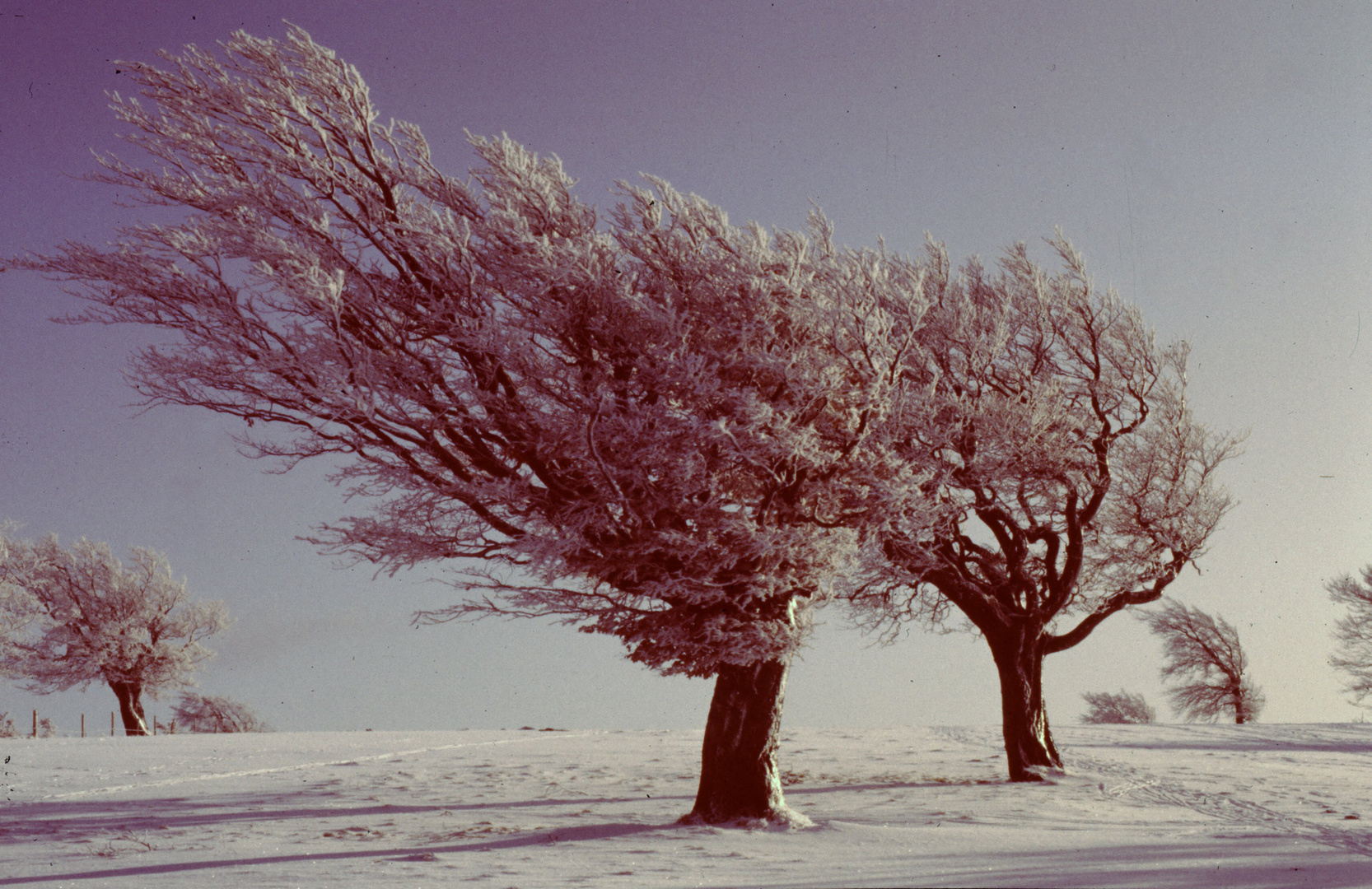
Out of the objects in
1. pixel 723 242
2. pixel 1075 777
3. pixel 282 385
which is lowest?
pixel 1075 777

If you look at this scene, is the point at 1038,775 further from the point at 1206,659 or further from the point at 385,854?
the point at 1206,659

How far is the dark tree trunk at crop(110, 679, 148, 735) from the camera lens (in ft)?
117

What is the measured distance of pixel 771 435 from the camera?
1192 cm

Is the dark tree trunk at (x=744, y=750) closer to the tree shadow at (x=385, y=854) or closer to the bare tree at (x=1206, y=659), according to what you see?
the tree shadow at (x=385, y=854)

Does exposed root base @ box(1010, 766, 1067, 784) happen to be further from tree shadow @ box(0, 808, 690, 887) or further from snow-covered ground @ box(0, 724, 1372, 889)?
tree shadow @ box(0, 808, 690, 887)

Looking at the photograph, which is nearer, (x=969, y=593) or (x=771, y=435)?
(x=771, y=435)

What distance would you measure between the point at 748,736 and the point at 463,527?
441 cm

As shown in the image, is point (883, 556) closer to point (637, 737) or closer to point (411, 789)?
point (411, 789)

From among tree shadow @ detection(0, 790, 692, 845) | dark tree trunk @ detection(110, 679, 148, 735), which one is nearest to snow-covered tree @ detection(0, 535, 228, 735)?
dark tree trunk @ detection(110, 679, 148, 735)

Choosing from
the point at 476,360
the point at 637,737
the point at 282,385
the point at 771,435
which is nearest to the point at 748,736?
the point at 771,435

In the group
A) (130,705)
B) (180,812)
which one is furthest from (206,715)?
(180,812)

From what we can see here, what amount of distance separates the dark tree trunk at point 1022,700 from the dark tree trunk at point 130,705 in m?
30.3

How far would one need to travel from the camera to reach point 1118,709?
43.8 m

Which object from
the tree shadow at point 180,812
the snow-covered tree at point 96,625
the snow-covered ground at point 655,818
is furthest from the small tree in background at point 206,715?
the tree shadow at point 180,812
